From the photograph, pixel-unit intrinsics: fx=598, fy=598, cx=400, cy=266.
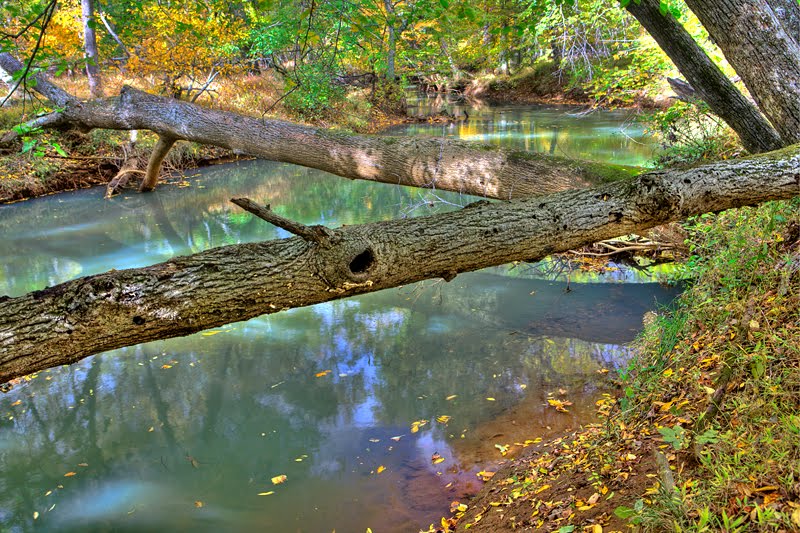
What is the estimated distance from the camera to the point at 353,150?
18.9ft

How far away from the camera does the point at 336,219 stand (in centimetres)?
1097

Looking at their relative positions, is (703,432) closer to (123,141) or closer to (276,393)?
(276,393)

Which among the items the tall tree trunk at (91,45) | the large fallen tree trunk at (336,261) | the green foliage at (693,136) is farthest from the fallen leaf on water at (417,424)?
the tall tree trunk at (91,45)

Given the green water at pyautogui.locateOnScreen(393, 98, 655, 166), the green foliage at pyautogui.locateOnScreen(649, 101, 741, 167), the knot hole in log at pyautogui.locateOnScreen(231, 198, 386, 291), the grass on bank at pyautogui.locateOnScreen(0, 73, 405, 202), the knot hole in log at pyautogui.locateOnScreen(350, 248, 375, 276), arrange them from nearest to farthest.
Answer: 1. the knot hole in log at pyautogui.locateOnScreen(231, 198, 386, 291)
2. the knot hole in log at pyautogui.locateOnScreen(350, 248, 375, 276)
3. the green foliage at pyautogui.locateOnScreen(649, 101, 741, 167)
4. the grass on bank at pyautogui.locateOnScreen(0, 73, 405, 202)
5. the green water at pyautogui.locateOnScreen(393, 98, 655, 166)

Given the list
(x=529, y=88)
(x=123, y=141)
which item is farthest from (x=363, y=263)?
(x=529, y=88)

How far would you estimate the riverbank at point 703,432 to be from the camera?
227 centimetres

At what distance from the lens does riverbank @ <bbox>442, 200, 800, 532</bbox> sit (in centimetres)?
227

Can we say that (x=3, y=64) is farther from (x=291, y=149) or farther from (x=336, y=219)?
(x=336, y=219)

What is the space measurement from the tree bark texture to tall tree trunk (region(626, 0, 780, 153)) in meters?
0.29

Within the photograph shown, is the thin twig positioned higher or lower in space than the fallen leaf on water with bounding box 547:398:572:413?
higher

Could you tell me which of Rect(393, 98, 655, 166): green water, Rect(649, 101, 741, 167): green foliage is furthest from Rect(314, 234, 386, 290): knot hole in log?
Rect(393, 98, 655, 166): green water

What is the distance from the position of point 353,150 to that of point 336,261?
350cm

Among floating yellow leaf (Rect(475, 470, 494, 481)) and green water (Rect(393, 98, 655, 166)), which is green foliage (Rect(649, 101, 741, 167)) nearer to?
green water (Rect(393, 98, 655, 166))

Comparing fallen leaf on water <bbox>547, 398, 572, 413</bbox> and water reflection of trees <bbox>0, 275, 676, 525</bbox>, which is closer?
water reflection of trees <bbox>0, 275, 676, 525</bbox>
